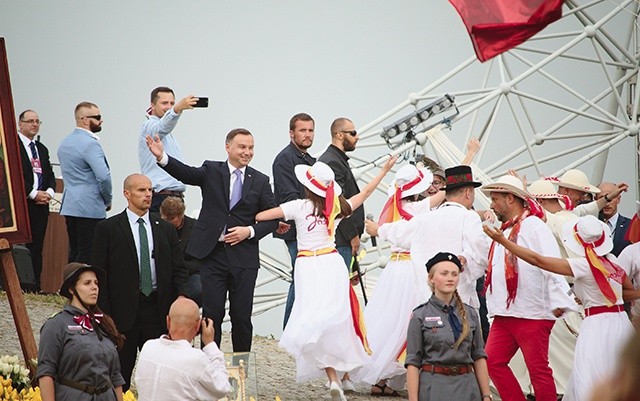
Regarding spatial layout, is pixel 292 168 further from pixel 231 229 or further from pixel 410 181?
pixel 231 229

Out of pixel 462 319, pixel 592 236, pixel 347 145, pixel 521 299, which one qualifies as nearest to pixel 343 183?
pixel 347 145

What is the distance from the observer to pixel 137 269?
7.56m

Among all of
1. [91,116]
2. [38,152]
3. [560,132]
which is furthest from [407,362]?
[560,132]

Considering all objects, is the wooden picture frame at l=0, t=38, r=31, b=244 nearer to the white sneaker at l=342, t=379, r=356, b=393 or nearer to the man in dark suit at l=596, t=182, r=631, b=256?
the white sneaker at l=342, t=379, r=356, b=393

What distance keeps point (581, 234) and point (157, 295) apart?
9.18ft

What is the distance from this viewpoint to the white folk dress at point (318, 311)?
8242 millimetres

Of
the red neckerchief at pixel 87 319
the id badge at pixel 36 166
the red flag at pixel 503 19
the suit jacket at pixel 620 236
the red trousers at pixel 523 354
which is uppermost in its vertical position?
the red flag at pixel 503 19

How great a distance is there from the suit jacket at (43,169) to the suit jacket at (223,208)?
10.1 ft

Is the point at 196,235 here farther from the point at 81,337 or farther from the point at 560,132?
the point at 560,132

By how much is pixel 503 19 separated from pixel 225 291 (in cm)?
501

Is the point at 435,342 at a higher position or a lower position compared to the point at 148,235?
lower

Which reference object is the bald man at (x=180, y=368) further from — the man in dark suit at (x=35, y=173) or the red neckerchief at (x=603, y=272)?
the man in dark suit at (x=35, y=173)

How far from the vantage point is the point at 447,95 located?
12.1 m

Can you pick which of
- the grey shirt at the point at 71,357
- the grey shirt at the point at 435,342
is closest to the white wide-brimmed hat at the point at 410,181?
the grey shirt at the point at 435,342
